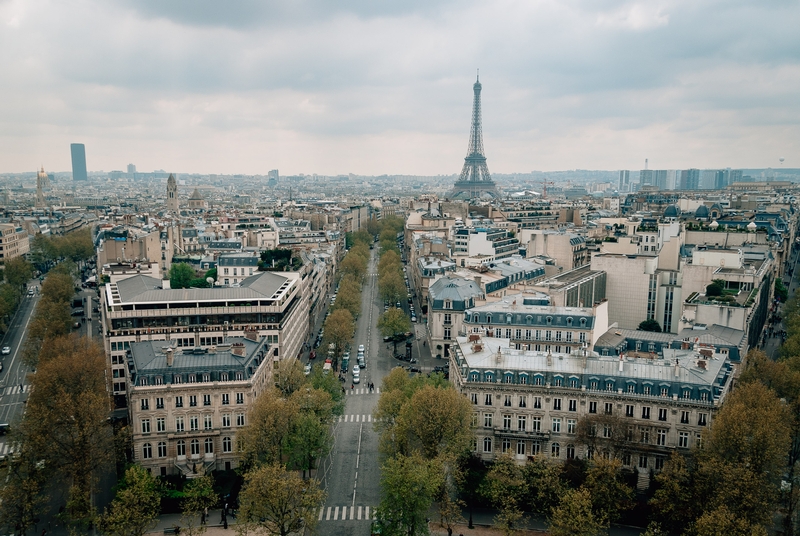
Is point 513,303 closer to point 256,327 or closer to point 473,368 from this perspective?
point 473,368

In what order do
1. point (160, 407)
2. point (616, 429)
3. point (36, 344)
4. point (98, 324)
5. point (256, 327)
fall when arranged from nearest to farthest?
point (616, 429) < point (160, 407) < point (256, 327) < point (36, 344) < point (98, 324)

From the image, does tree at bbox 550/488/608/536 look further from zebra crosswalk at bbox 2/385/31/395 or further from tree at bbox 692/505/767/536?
zebra crosswalk at bbox 2/385/31/395

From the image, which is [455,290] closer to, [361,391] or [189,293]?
[361,391]

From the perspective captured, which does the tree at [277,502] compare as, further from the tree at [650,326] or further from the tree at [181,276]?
the tree at [181,276]

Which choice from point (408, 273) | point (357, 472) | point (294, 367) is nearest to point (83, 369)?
point (294, 367)

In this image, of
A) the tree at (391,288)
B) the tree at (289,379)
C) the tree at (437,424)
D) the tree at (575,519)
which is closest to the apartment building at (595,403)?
the tree at (437,424)

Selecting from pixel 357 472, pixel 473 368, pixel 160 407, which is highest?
pixel 473 368
